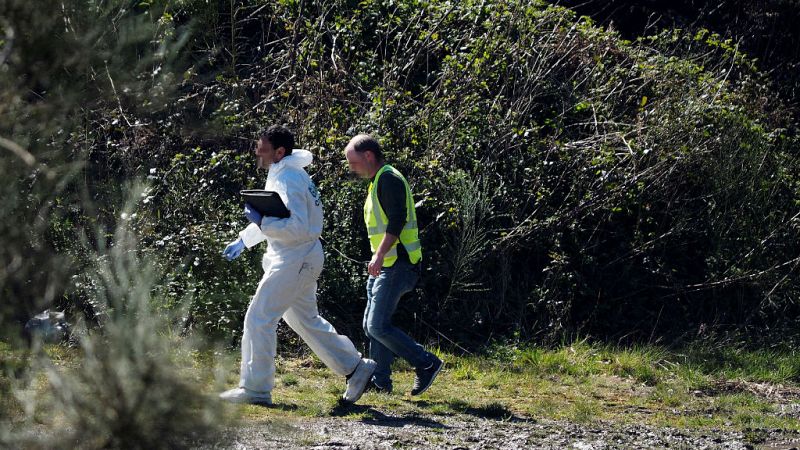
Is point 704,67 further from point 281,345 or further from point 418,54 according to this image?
point 281,345

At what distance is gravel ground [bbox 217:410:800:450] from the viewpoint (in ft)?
21.9

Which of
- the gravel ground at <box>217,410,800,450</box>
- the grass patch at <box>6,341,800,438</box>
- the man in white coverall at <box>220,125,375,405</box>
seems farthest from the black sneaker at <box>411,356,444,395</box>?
the man in white coverall at <box>220,125,375,405</box>

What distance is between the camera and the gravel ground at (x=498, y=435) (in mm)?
6672

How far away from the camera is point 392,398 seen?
8086 millimetres

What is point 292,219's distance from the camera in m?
7.30

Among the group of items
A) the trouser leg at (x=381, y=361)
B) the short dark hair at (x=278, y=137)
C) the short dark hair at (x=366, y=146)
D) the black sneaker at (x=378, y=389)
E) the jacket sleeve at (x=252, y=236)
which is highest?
the short dark hair at (x=278, y=137)

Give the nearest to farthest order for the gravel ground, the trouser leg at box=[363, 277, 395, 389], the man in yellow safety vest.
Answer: the gravel ground, the man in yellow safety vest, the trouser leg at box=[363, 277, 395, 389]

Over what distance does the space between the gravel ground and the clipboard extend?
1.40 meters

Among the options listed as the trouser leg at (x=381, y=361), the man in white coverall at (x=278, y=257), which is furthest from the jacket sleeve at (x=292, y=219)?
the trouser leg at (x=381, y=361)

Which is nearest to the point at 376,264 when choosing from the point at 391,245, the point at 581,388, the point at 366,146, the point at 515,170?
the point at 391,245

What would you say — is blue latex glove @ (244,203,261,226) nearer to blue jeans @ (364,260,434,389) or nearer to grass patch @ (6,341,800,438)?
blue jeans @ (364,260,434,389)

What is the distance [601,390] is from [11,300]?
21.4 feet

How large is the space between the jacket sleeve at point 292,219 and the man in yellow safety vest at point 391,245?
0.61 meters

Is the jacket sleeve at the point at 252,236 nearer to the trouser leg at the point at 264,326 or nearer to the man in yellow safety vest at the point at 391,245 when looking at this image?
the trouser leg at the point at 264,326
